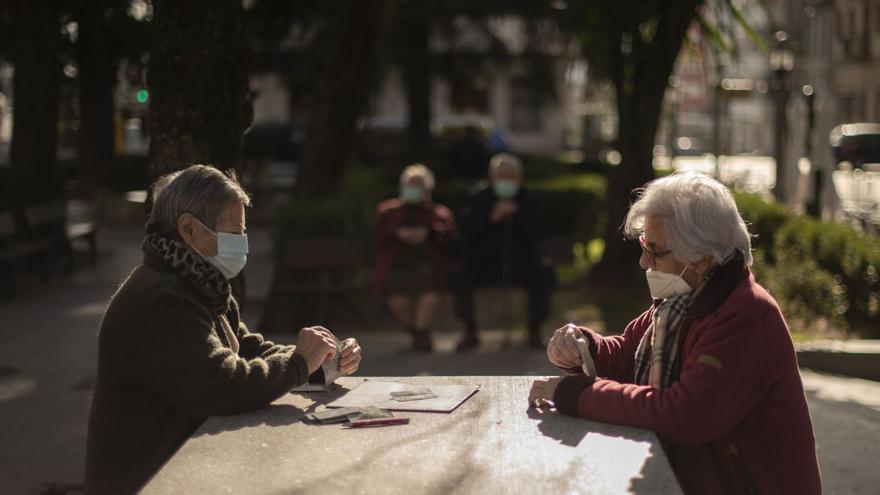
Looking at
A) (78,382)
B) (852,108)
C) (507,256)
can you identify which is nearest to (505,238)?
(507,256)

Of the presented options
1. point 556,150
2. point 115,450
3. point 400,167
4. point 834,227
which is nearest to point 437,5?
point 400,167

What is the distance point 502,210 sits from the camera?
10.1m

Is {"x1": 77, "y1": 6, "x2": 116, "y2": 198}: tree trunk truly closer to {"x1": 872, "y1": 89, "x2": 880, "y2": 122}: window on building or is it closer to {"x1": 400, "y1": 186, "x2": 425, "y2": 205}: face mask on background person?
{"x1": 400, "y1": 186, "x2": 425, "y2": 205}: face mask on background person

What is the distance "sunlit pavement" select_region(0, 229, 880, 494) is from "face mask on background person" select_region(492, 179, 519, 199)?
118 centimetres

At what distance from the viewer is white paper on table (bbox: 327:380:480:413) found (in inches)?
145

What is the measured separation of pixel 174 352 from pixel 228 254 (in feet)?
1.18

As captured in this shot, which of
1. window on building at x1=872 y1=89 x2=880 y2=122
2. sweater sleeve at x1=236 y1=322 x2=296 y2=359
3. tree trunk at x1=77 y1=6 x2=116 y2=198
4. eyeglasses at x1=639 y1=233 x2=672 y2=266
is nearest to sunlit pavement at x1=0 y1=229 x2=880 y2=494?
sweater sleeve at x1=236 y1=322 x2=296 y2=359

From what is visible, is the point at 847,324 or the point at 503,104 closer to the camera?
the point at 847,324

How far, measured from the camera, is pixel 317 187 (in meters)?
13.3

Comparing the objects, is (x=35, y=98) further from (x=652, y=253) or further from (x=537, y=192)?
(x=652, y=253)

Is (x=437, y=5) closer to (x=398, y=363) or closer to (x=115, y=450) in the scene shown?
(x=398, y=363)

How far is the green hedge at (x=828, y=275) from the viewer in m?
10.1

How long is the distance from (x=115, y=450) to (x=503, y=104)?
58170 millimetres

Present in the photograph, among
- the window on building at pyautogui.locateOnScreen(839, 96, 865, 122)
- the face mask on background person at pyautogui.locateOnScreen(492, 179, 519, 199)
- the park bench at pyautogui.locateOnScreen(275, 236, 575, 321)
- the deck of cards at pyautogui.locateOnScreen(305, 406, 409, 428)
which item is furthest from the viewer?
the window on building at pyautogui.locateOnScreen(839, 96, 865, 122)
